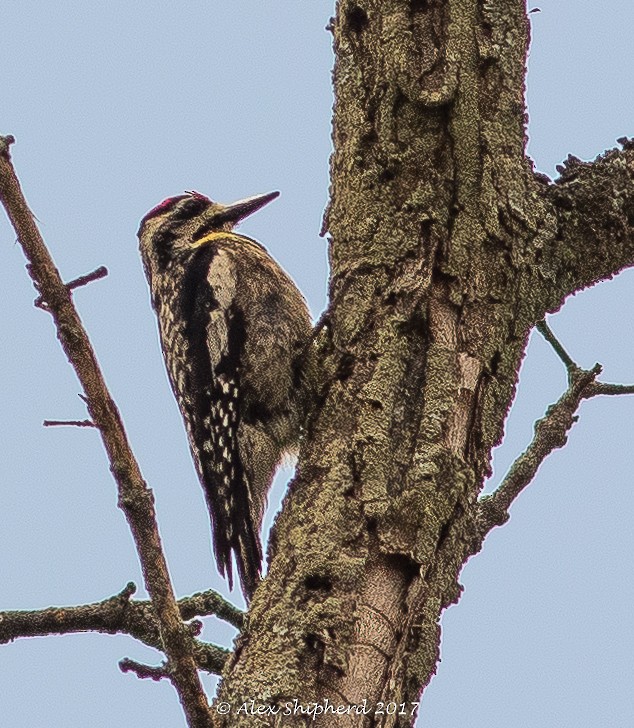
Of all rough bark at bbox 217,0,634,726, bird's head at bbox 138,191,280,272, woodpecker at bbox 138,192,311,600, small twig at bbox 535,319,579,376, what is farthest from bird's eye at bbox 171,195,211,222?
small twig at bbox 535,319,579,376

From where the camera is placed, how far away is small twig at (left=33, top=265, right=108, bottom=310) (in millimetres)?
A: 2342

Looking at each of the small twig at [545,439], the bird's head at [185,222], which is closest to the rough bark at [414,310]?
the small twig at [545,439]

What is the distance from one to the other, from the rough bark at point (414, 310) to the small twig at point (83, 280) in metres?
0.94

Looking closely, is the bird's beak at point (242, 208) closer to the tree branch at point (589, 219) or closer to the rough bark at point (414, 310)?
the rough bark at point (414, 310)

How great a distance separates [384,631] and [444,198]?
1220mm

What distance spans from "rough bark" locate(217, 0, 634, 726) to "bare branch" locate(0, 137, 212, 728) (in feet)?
0.90

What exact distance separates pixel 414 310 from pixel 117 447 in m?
1.08

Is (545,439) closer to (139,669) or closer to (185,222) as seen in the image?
(139,669)

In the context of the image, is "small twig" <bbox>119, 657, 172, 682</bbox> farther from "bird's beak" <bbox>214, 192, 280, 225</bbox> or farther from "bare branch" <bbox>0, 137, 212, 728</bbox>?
"bird's beak" <bbox>214, 192, 280, 225</bbox>

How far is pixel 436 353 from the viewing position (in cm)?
307

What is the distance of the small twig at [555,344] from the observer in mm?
3332

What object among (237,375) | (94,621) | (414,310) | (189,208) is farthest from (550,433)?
(189,208)

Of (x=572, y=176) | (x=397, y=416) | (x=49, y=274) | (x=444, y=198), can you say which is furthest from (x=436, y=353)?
(x=49, y=274)

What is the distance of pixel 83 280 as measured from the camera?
237 cm
